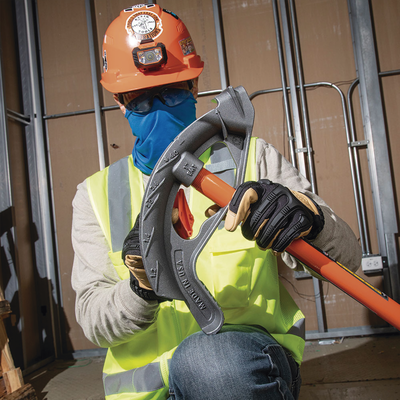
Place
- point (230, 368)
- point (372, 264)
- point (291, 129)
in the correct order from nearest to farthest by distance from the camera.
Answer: point (230, 368), point (372, 264), point (291, 129)

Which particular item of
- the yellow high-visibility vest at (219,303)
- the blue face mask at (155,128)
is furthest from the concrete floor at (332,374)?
the blue face mask at (155,128)

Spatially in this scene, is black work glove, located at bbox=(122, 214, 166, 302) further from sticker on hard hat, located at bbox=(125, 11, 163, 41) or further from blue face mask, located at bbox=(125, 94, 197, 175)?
sticker on hard hat, located at bbox=(125, 11, 163, 41)

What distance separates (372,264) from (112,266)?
2.63 m

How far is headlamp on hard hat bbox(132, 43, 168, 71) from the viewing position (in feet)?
5.30

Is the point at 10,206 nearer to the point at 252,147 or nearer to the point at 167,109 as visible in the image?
the point at 167,109

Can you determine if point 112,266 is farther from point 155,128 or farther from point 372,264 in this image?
point 372,264

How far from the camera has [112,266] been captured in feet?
5.26

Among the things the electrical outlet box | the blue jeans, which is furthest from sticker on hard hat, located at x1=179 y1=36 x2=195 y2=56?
the electrical outlet box

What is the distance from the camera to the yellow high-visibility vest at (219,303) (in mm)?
1429

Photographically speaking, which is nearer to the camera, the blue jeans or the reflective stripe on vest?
the blue jeans

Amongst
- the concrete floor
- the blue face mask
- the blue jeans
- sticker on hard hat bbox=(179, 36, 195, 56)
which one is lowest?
the concrete floor

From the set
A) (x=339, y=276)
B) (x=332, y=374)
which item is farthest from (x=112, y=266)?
(x=332, y=374)

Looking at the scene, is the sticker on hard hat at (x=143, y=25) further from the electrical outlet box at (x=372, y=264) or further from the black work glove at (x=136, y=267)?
the electrical outlet box at (x=372, y=264)

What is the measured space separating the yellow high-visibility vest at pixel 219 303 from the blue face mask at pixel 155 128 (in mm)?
210
